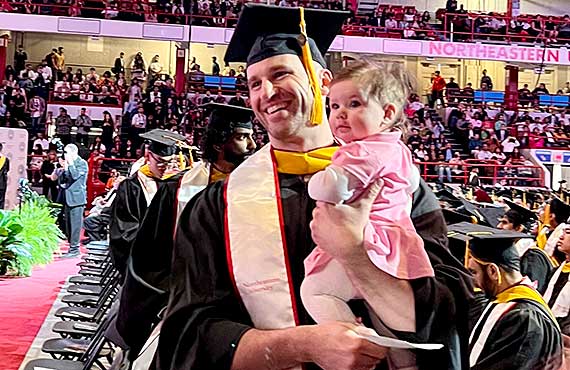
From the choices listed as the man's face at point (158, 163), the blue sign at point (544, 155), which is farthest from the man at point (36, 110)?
the man's face at point (158, 163)

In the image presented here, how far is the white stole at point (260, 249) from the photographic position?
159 cm

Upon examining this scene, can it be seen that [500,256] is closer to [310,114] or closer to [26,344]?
[310,114]

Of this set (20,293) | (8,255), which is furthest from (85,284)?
(8,255)

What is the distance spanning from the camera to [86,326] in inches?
202

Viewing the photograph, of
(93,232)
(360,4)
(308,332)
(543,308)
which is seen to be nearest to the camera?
(308,332)

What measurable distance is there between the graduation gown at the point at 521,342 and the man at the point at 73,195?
9.60m

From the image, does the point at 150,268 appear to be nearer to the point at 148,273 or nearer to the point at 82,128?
the point at 148,273

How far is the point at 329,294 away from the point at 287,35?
2.17 feet

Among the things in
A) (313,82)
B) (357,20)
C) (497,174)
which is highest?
(357,20)

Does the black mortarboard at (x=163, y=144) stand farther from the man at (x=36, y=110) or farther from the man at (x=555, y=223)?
the man at (x=36, y=110)

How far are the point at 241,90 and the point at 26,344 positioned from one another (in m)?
14.9

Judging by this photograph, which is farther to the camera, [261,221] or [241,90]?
[241,90]

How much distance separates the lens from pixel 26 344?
259 inches

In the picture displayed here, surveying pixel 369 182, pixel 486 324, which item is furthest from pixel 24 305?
pixel 369 182
